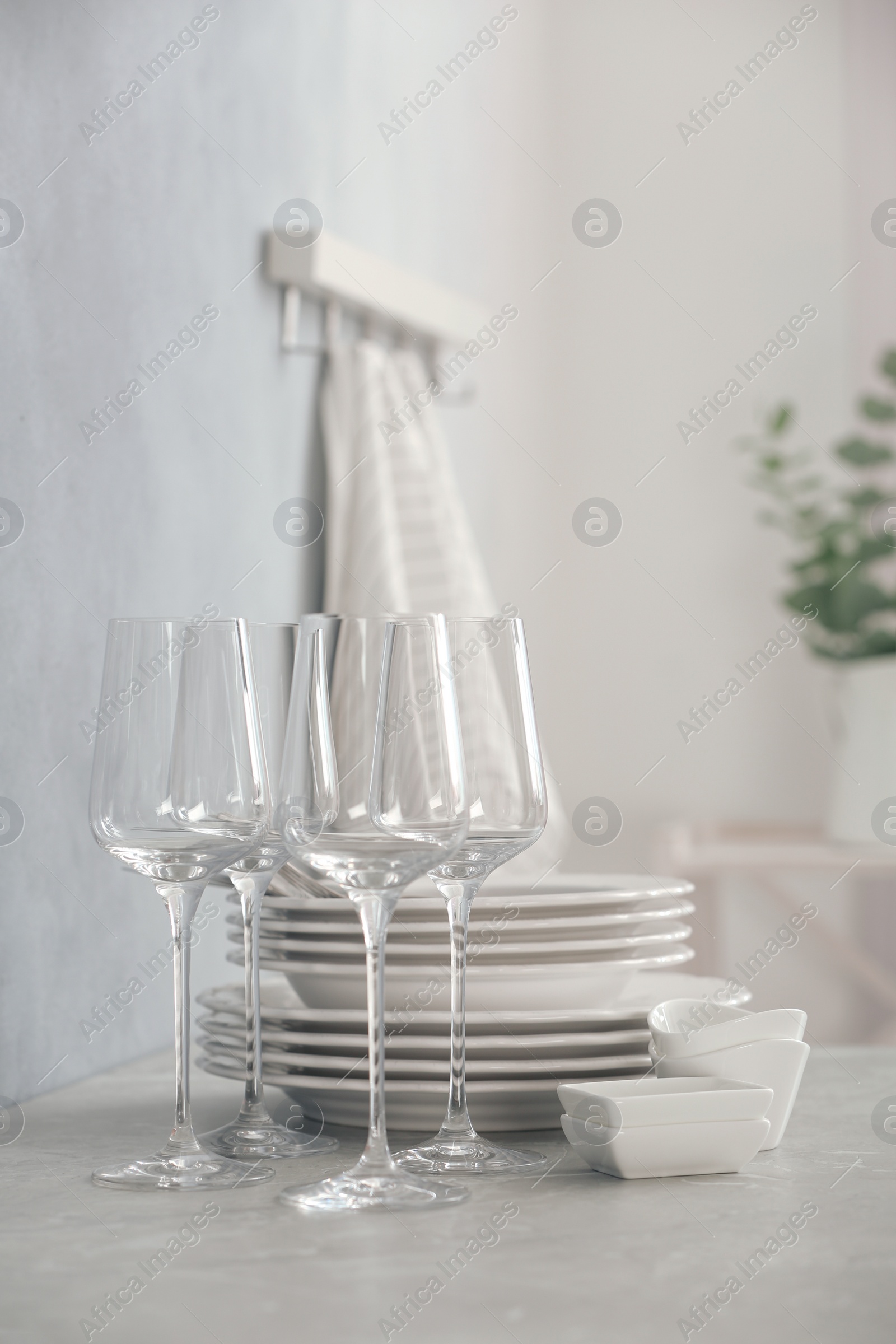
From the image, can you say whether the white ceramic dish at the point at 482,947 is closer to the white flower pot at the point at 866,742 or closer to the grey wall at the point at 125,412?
the grey wall at the point at 125,412

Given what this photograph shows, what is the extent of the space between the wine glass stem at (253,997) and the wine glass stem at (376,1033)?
11 centimetres

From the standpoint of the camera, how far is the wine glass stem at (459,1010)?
626mm

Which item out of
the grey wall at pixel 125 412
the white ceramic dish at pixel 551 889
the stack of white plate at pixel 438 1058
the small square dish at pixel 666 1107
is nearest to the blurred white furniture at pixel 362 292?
the grey wall at pixel 125 412

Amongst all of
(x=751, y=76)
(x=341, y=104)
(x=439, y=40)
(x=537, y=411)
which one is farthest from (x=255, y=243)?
(x=751, y=76)

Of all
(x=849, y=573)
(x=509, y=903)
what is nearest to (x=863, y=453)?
(x=849, y=573)

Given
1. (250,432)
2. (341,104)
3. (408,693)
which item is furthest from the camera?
(341,104)

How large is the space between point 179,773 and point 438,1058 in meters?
0.21

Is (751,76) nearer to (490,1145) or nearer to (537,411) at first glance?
(537,411)

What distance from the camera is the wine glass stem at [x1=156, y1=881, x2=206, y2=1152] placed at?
0.62 m

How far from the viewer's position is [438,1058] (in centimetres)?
70

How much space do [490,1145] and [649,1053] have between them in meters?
0.10

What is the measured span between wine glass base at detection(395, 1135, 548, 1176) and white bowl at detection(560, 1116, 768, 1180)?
0.03m

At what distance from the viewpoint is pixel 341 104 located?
1.60 m

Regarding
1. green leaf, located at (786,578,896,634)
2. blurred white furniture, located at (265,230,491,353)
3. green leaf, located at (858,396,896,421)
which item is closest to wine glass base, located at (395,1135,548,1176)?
blurred white furniture, located at (265,230,491,353)
